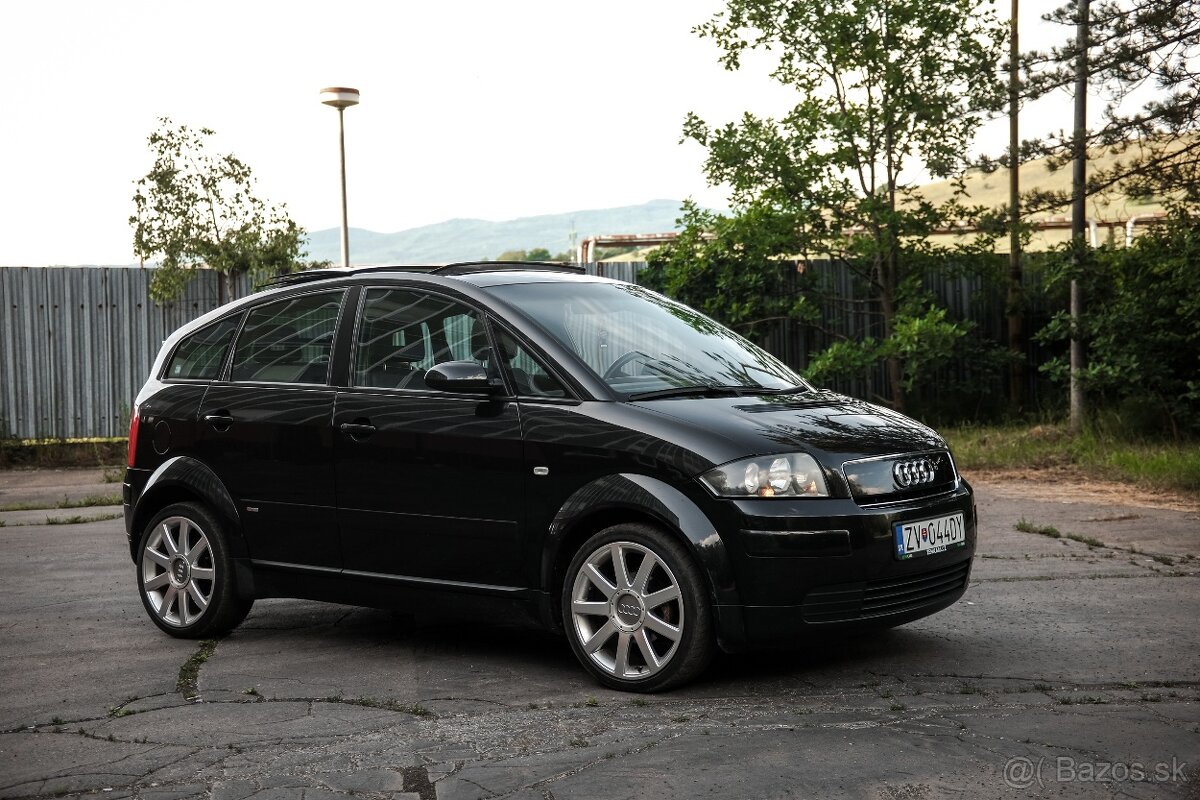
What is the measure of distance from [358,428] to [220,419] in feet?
3.30

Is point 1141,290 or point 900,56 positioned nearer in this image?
point 1141,290

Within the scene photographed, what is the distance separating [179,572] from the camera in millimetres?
7418

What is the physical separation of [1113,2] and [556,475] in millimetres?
10846

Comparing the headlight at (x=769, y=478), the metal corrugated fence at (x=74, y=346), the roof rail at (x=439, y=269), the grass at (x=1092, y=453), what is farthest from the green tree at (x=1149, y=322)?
the headlight at (x=769, y=478)

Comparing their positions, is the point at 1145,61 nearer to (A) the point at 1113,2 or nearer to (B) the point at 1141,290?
(A) the point at 1113,2

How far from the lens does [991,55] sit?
17.2 m

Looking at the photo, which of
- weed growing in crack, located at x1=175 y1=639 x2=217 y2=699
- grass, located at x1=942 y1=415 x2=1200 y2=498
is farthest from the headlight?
grass, located at x1=942 y1=415 x2=1200 y2=498

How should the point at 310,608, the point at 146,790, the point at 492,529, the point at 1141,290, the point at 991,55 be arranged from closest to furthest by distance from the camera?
the point at 146,790
the point at 492,529
the point at 310,608
the point at 1141,290
the point at 991,55

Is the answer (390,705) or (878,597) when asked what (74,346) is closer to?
(390,705)

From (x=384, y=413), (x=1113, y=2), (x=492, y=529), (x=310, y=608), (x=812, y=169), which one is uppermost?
(x=1113, y=2)

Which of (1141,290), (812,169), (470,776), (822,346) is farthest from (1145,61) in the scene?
(470,776)

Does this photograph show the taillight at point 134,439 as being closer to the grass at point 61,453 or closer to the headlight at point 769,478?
the headlight at point 769,478

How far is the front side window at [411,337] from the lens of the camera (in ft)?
21.7

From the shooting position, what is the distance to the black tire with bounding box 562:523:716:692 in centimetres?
570
